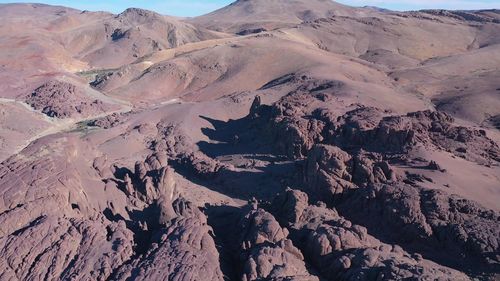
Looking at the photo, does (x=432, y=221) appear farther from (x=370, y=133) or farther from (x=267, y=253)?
(x=370, y=133)

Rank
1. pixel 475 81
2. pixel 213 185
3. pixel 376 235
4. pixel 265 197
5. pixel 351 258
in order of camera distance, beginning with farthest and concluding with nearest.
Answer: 1. pixel 475 81
2. pixel 213 185
3. pixel 265 197
4. pixel 376 235
5. pixel 351 258

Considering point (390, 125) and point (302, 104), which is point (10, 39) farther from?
point (390, 125)

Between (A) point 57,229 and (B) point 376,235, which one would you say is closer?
(A) point 57,229

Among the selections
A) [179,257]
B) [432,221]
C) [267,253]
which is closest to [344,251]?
[267,253]

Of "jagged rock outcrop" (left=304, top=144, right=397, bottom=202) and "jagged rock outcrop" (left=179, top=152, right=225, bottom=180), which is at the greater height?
"jagged rock outcrop" (left=304, top=144, right=397, bottom=202)

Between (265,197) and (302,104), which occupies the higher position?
(302,104)

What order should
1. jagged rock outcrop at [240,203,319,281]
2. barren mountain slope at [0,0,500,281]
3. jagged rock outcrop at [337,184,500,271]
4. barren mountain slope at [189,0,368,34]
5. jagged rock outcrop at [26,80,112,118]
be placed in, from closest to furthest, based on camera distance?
jagged rock outcrop at [240,203,319,281]
barren mountain slope at [0,0,500,281]
jagged rock outcrop at [337,184,500,271]
jagged rock outcrop at [26,80,112,118]
barren mountain slope at [189,0,368,34]

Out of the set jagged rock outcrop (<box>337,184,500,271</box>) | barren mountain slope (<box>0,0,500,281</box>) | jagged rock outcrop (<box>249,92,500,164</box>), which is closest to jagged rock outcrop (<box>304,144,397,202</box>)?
barren mountain slope (<box>0,0,500,281</box>)

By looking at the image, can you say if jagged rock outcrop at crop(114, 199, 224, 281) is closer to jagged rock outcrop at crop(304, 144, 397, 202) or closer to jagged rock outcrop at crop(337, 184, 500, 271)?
jagged rock outcrop at crop(304, 144, 397, 202)

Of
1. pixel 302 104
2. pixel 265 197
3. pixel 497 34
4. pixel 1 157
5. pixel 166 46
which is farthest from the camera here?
pixel 166 46

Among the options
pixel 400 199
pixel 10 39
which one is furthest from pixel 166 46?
pixel 400 199
